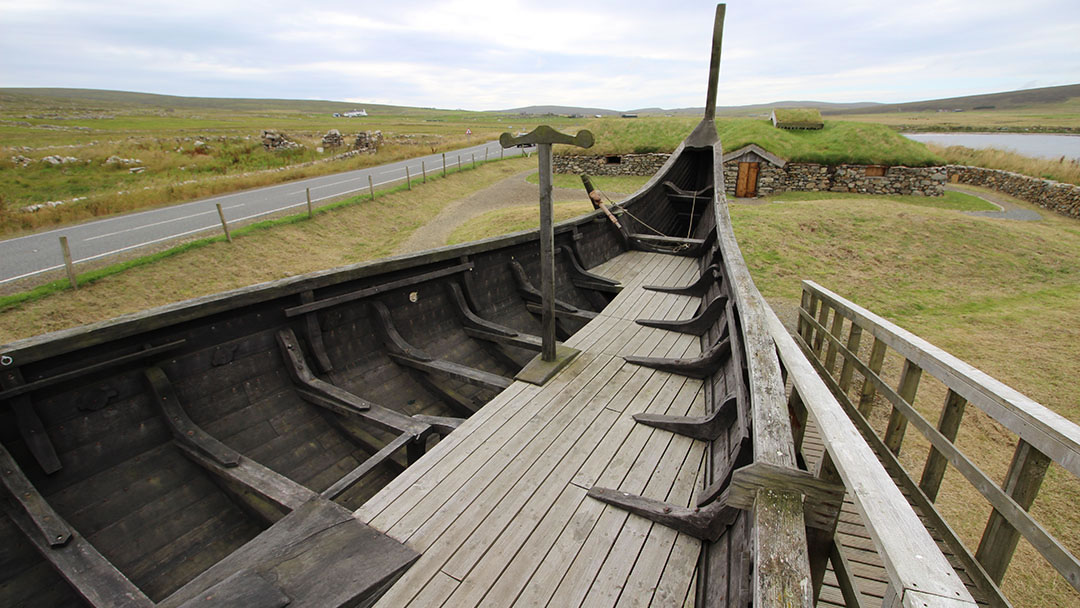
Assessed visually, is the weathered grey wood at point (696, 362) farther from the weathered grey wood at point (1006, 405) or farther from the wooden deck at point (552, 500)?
the weathered grey wood at point (1006, 405)

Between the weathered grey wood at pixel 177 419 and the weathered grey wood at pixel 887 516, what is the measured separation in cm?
282

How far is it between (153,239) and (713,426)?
14.2 metres

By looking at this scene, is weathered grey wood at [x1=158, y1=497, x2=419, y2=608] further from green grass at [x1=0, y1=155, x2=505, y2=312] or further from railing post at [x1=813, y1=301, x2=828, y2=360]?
green grass at [x1=0, y1=155, x2=505, y2=312]

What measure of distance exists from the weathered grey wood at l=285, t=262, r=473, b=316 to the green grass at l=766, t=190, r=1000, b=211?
69.5ft

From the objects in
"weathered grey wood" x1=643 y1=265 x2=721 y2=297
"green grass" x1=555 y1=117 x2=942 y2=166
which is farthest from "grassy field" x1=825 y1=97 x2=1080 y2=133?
"weathered grey wood" x1=643 y1=265 x2=721 y2=297

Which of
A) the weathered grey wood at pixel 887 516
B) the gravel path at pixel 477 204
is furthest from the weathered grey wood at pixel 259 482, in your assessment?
the gravel path at pixel 477 204

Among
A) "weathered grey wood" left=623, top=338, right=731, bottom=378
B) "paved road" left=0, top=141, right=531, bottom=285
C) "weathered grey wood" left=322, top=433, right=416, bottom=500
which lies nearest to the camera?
"weathered grey wood" left=322, top=433, right=416, bottom=500

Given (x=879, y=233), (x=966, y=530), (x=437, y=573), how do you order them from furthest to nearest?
1. (x=879, y=233)
2. (x=966, y=530)
3. (x=437, y=573)

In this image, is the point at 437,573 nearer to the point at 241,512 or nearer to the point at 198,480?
the point at 241,512

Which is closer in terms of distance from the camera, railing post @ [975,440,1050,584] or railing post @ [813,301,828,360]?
railing post @ [975,440,1050,584]

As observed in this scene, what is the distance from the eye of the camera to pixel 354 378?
3.68 meters

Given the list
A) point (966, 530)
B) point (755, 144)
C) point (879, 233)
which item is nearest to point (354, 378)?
point (966, 530)

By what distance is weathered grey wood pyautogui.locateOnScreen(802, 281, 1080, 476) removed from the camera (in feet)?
6.00

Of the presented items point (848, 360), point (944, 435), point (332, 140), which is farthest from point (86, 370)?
point (332, 140)
